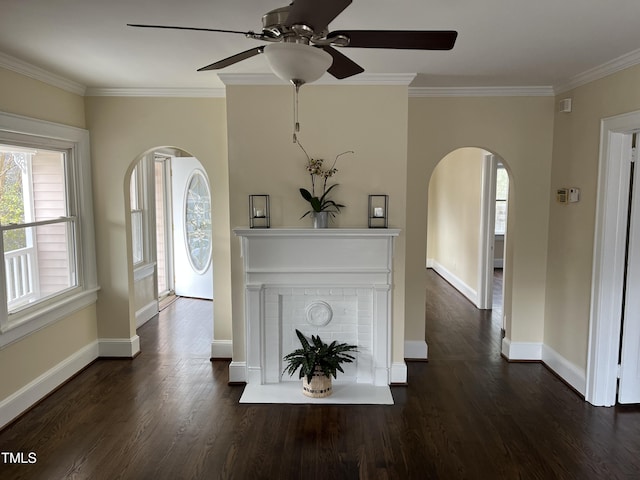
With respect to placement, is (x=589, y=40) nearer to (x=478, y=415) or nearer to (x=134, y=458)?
(x=478, y=415)

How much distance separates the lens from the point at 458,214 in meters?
7.80

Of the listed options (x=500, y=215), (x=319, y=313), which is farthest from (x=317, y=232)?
(x=500, y=215)

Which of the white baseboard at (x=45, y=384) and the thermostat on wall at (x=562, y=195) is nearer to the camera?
the white baseboard at (x=45, y=384)

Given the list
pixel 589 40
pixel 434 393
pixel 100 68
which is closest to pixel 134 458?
pixel 434 393

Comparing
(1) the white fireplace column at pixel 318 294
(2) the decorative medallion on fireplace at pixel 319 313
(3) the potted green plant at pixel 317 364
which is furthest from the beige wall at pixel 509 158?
(3) the potted green plant at pixel 317 364

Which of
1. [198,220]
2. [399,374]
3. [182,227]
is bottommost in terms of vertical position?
[399,374]

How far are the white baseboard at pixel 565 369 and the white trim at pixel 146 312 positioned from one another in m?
4.46

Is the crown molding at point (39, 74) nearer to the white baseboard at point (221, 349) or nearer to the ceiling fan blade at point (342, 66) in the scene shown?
the ceiling fan blade at point (342, 66)

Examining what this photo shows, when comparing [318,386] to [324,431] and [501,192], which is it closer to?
[324,431]

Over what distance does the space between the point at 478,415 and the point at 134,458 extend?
2.39 metres

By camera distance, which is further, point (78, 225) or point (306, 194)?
point (78, 225)

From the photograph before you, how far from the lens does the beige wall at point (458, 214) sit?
6.79 meters

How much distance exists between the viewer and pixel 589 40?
113 inches

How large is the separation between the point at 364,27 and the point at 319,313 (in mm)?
2206
